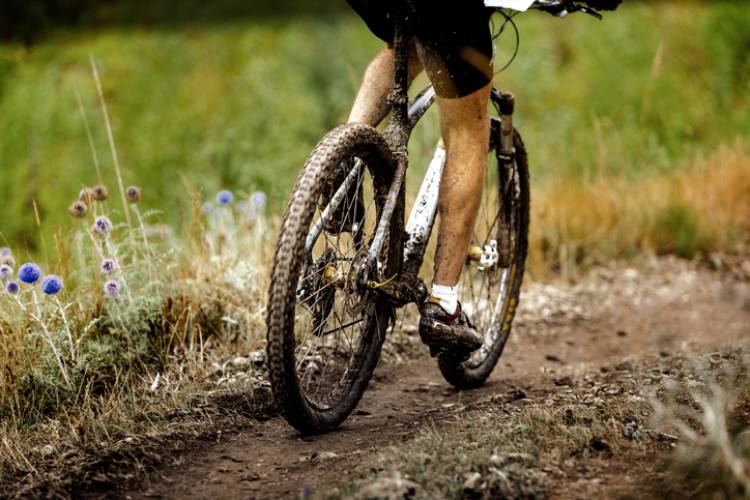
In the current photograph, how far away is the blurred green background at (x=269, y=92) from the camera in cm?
678

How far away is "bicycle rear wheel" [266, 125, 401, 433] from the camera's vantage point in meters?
2.42

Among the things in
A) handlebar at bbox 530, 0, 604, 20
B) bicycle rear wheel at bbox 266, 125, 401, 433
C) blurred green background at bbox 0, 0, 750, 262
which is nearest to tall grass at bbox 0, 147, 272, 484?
bicycle rear wheel at bbox 266, 125, 401, 433

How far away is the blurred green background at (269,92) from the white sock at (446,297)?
1779 millimetres

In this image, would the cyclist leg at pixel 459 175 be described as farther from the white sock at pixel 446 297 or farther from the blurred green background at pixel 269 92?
the blurred green background at pixel 269 92

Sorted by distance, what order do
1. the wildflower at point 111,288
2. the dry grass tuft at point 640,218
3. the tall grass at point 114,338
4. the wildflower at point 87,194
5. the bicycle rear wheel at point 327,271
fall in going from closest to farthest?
1. the bicycle rear wheel at point 327,271
2. the tall grass at point 114,338
3. the wildflower at point 111,288
4. the wildflower at point 87,194
5. the dry grass tuft at point 640,218

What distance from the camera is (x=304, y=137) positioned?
813 centimetres

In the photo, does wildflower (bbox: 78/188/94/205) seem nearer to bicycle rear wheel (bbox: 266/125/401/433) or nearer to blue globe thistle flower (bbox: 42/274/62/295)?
blue globe thistle flower (bbox: 42/274/62/295)

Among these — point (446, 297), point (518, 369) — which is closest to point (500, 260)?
point (518, 369)

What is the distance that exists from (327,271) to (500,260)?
1.25 meters

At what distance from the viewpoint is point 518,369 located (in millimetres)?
4129

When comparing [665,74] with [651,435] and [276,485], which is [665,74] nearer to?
[651,435]

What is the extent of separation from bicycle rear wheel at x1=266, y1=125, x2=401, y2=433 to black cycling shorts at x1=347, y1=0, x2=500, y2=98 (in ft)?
1.02

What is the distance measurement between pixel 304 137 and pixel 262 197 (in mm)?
4056

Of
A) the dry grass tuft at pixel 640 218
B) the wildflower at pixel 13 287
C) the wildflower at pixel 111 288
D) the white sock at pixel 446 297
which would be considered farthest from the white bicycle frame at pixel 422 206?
the dry grass tuft at pixel 640 218
